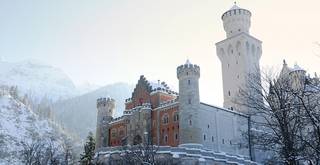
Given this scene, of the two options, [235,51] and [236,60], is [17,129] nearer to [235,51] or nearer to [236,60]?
[235,51]

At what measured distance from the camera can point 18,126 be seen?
182m

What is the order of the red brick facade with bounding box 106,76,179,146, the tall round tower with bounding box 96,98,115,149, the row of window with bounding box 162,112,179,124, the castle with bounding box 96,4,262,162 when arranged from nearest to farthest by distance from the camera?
the castle with bounding box 96,4,262,162, the row of window with bounding box 162,112,179,124, the red brick facade with bounding box 106,76,179,146, the tall round tower with bounding box 96,98,115,149

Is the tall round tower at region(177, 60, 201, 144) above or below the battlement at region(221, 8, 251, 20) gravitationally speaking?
below

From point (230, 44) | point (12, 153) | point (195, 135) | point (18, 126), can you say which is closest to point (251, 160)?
point (195, 135)

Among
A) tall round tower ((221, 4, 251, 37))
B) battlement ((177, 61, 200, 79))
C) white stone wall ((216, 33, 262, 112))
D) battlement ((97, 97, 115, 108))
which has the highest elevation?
tall round tower ((221, 4, 251, 37))

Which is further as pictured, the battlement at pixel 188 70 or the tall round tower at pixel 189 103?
the battlement at pixel 188 70

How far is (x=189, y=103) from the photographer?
57.5m

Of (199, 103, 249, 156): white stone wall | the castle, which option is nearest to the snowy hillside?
the castle

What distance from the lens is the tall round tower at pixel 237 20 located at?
250 feet

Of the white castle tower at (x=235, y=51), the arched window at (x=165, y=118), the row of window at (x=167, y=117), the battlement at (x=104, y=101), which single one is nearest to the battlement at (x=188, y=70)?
the row of window at (x=167, y=117)

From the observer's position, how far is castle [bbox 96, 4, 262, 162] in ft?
190

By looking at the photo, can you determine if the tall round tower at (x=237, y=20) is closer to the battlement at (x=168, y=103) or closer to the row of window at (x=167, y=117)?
the battlement at (x=168, y=103)

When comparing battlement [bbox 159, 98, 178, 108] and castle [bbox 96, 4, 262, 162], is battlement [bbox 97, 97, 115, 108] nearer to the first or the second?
castle [bbox 96, 4, 262, 162]

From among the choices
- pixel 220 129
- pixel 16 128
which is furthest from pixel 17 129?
pixel 220 129
